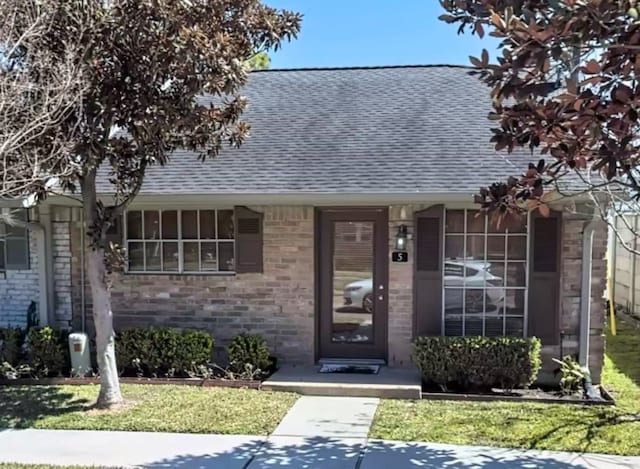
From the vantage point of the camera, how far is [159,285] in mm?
8773

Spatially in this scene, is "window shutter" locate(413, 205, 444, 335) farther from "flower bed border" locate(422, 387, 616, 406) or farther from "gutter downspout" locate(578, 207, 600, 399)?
"gutter downspout" locate(578, 207, 600, 399)

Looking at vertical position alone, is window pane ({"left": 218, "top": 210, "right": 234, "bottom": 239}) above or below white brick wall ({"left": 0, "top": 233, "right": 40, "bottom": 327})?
above

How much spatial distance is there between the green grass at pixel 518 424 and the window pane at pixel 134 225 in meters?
4.42

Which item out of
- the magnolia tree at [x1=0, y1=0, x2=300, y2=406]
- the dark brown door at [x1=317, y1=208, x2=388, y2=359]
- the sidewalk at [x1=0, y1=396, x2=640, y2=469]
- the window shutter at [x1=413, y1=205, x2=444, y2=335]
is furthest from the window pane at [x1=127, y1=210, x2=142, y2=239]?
the window shutter at [x1=413, y1=205, x2=444, y2=335]

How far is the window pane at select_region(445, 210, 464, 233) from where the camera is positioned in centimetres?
816

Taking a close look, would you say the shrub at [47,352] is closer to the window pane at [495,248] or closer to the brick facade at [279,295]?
the brick facade at [279,295]

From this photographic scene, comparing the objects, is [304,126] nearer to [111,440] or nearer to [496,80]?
[111,440]

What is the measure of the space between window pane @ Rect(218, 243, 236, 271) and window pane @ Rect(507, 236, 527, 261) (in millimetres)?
3885

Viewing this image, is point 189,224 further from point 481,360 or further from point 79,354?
point 481,360

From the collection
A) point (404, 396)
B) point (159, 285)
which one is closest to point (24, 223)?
point (159, 285)

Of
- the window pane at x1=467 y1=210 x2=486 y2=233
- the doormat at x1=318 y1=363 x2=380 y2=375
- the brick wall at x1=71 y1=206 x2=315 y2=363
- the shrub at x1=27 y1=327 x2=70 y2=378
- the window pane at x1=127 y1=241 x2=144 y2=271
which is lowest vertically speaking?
the doormat at x1=318 y1=363 x2=380 y2=375

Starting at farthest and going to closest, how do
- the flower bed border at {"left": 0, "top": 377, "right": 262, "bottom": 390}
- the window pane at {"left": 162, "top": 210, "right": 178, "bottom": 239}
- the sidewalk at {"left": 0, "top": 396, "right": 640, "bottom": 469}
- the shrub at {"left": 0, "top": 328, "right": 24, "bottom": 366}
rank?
the window pane at {"left": 162, "top": 210, "right": 178, "bottom": 239}, the shrub at {"left": 0, "top": 328, "right": 24, "bottom": 366}, the flower bed border at {"left": 0, "top": 377, "right": 262, "bottom": 390}, the sidewalk at {"left": 0, "top": 396, "right": 640, "bottom": 469}

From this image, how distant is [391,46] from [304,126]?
5.93m

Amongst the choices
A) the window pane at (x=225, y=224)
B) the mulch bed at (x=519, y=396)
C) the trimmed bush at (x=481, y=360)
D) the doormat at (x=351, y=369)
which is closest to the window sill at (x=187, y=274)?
the window pane at (x=225, y=224)
